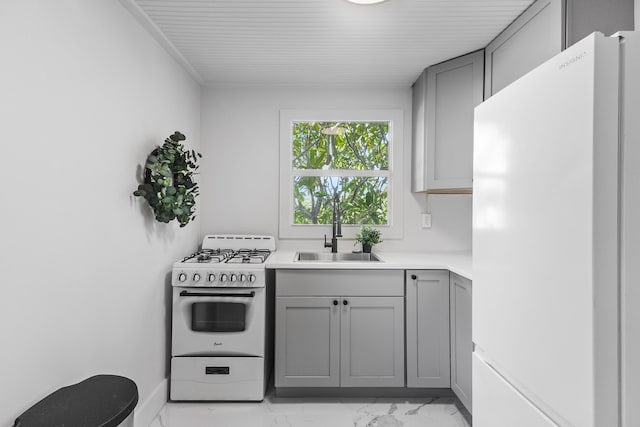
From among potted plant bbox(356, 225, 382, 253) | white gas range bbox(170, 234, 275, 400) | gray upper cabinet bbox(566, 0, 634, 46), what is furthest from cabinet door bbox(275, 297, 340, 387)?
gray upper cabinet bbox(566, 0, 634, 46)

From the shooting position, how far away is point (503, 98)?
1.15 meters

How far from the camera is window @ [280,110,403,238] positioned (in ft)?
10.0

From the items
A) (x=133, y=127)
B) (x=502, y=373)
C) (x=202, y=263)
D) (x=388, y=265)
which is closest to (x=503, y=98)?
(x=502, y=373)

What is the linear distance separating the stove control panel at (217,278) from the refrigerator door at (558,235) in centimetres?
146

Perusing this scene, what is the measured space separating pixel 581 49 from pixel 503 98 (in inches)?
12.6

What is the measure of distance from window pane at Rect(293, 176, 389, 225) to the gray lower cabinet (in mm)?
803

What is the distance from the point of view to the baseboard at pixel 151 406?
1982mm

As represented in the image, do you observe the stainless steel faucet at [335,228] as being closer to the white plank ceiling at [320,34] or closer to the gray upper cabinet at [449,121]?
the gray upper cabinet at [449,121]

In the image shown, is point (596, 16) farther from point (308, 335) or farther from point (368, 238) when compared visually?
point (308, 335)

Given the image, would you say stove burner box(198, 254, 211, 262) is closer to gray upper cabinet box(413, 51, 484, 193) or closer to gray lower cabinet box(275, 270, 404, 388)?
gray lower cabinet box(275, 270, 404, 388)

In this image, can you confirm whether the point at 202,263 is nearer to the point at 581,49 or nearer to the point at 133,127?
the point at 133,127

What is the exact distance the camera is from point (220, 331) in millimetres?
2344

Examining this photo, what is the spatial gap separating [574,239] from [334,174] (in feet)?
7.67

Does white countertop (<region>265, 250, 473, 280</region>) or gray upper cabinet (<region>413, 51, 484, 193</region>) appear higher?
gray upper cabinet (<region>413, 51, 484, 193</region>)
